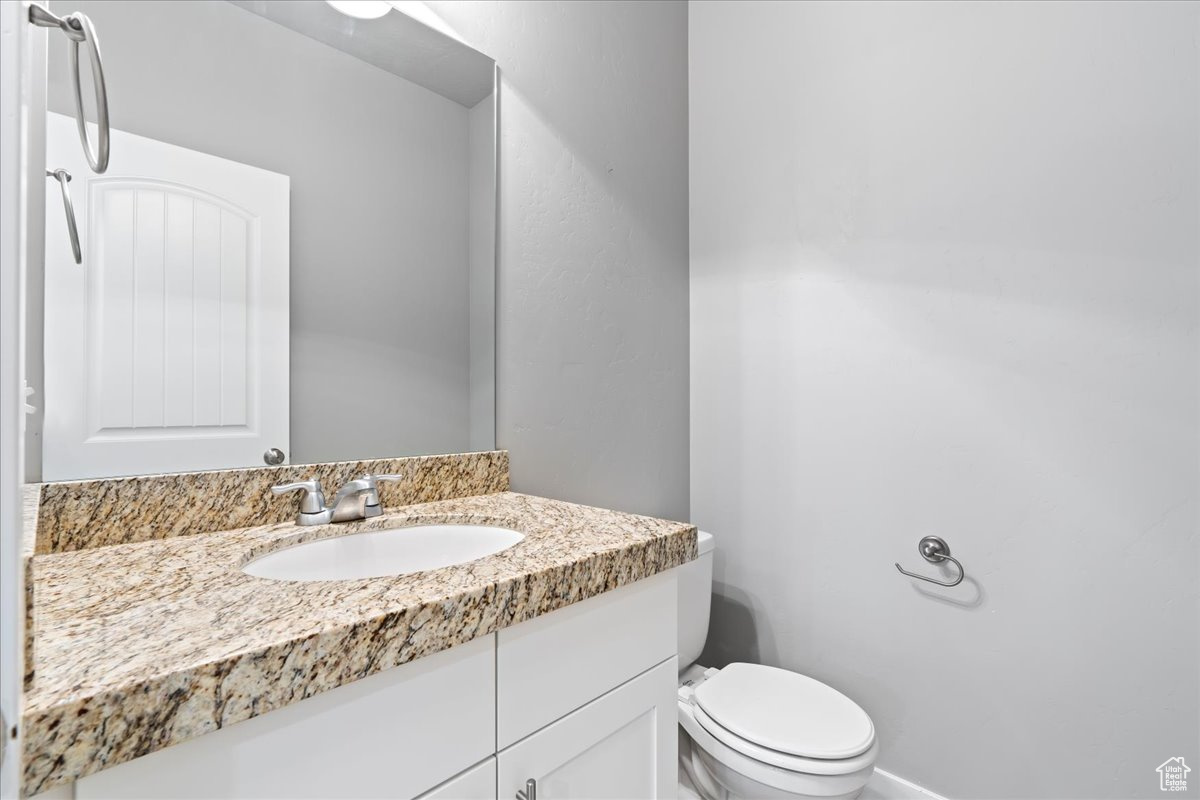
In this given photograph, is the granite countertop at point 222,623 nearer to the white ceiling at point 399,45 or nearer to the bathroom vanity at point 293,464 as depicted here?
the bathroom vanity at point 293,464

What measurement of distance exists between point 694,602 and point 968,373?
0.90 metres

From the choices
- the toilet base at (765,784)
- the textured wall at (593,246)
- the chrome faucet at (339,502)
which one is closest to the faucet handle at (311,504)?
the chrome faucet at (339,502)

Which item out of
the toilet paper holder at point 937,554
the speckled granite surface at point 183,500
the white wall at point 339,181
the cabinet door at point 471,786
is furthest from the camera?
the toilet paper holder at point 937,554

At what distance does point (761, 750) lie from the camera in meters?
1.11

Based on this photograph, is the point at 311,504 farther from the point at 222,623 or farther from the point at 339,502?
the point at 222,623

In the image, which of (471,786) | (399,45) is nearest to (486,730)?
(471,786)

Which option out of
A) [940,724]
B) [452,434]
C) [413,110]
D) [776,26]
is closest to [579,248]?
[413,110]

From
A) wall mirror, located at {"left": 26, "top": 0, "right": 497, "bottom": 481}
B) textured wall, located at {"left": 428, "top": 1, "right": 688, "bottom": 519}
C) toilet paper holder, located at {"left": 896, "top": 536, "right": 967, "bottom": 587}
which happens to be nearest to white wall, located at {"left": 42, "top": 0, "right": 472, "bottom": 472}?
wall mirror, located at {"left": 26, "top": 0, "right": 497, "bottom": 481}

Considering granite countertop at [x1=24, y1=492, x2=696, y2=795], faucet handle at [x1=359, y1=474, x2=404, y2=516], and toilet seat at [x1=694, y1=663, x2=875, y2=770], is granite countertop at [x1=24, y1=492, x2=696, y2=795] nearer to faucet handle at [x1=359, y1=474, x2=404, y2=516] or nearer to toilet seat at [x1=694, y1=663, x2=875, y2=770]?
faucet handle at [x1=359, y1=474, x2=404, y2=516]

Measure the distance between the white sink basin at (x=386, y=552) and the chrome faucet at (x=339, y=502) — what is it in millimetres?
59

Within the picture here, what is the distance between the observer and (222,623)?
1.65 feet

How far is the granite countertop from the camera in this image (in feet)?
1.26

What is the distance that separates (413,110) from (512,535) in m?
0.93

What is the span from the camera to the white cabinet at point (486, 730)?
459mm
